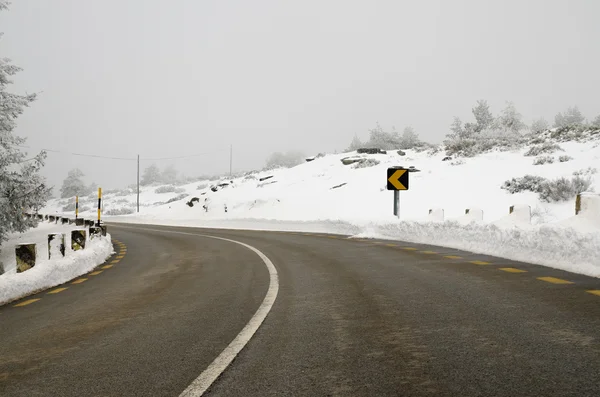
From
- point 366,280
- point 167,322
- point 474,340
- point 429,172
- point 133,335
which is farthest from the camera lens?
point 429,172

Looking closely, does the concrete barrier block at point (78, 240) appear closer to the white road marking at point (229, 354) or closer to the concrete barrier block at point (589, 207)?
the white road marking at point (229, 354)

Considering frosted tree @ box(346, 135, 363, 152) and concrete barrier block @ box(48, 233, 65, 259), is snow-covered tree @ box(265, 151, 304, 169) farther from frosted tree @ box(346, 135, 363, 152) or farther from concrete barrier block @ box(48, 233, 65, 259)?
concrete barrier block @ box(48, 233, 65, 259)

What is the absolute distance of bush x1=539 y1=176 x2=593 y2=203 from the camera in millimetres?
21656

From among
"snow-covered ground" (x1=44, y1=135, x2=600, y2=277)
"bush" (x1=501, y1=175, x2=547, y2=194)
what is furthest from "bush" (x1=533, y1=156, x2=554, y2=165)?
"bush" (x1=501, y1=175, x2=547, y2=194)

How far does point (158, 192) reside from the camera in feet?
260

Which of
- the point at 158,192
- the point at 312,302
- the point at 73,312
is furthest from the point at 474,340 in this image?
the point at 158,192

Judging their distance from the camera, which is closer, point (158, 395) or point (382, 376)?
point (158, 395)

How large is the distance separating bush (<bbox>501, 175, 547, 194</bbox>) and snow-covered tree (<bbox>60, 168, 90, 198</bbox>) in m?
92.2

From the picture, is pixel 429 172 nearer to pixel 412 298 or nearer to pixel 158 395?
pixel 412 298

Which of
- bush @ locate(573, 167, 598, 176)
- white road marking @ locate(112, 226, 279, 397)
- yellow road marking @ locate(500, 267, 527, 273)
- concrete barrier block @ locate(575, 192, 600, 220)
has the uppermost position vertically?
bush @ locate(573, 167, 598, 176)

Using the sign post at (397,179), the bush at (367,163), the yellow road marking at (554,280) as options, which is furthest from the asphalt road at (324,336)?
the bush at (367,163)

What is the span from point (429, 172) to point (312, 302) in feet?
98.8

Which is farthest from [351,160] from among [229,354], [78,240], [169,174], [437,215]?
[169,174]

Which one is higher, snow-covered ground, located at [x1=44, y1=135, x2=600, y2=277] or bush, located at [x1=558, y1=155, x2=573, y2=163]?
bush, located at [x1=558, y1=155, x2=573, y2=163]
